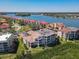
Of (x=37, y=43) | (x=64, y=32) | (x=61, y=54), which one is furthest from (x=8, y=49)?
(x=61, y=54)

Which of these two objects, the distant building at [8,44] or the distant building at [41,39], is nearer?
the distant building at [8,44]

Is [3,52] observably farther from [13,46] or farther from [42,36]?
[42,36]

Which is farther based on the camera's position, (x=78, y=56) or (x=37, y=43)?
(x=37, y=43)

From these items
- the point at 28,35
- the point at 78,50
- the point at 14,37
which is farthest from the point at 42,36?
the point at 78,50

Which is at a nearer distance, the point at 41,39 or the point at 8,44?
the point at 8,44

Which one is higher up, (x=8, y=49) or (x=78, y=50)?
(x=78, y=50)

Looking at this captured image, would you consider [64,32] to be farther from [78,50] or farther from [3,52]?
[78,50]

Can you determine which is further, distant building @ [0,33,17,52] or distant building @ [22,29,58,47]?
distant building @ [22,29,58,47]

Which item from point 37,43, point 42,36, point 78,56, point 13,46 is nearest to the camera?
point 78,56

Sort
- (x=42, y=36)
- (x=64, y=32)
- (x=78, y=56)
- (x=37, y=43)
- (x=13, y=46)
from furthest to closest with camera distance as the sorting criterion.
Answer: (x=64, y=32)
(x=42, y=36)
(x=37, y=43)
(x=13, y=46)
(x=78, y=56)
